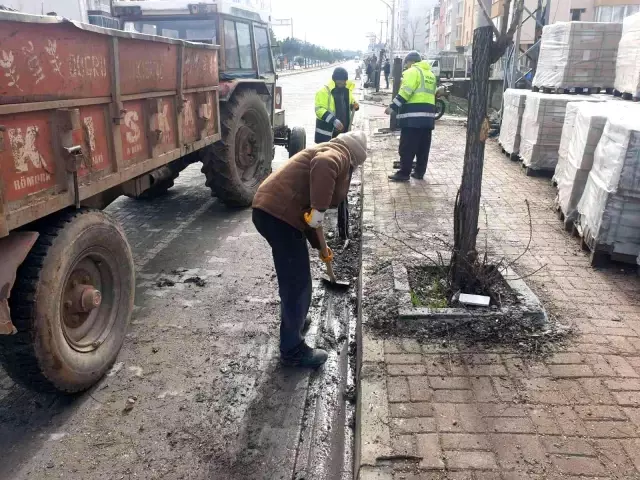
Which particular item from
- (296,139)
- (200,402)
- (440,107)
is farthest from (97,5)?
(440,107)

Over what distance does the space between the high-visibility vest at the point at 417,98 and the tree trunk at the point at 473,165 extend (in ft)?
12.5

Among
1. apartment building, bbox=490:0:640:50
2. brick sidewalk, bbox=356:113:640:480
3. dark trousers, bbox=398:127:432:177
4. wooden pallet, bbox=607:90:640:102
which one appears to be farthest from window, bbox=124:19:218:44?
apartment building, bbox=490:0:640:50

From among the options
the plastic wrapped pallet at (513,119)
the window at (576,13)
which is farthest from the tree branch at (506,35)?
the window at (576,13)

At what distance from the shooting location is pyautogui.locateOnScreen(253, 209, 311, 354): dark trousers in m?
3.32

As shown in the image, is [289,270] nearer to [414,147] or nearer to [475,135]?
[475,135]

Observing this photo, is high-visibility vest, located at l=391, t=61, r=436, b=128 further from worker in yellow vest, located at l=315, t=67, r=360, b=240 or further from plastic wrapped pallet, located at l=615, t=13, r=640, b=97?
plastic wrapped pallet, located at l=615, t=13, r=640, b=97

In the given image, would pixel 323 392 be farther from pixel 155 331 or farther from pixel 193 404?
pixel 155 331

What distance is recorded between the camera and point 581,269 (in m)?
4.42

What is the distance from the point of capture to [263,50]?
7805 millimetres

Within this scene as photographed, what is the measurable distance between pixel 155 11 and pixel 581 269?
5664 millimetres

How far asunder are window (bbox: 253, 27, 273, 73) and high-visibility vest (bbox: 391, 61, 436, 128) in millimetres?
1985

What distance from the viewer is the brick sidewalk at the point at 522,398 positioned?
2373 millimetres

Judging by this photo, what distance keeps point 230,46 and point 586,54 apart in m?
→ 5.25

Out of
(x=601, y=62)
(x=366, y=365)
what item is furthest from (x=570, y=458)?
(x=601, y=62)
